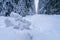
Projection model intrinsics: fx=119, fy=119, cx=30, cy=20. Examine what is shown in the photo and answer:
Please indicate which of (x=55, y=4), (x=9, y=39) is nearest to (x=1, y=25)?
(x=9, y=39)

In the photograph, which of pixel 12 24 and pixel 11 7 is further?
pixel 11 7

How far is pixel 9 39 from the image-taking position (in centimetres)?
78

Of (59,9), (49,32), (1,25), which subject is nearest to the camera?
(49,32)

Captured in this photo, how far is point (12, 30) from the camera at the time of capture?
2.88 feet

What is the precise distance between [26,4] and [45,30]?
3.78 ft

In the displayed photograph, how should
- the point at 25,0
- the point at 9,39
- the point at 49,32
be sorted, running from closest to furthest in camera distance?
the point at 9,39 < the point at 49,32 < the point at 25,0

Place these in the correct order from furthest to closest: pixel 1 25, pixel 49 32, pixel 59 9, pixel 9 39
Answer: pixel 59 9 → pixel 1 25 → pixel 49 32 → pixel 9 39

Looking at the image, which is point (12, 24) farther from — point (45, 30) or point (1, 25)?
point (45, 30)

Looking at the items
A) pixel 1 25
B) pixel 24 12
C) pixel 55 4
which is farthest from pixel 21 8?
pixel 1 25

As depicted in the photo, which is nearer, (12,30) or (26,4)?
(12,30)

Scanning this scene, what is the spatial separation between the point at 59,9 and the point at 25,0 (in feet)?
1.91

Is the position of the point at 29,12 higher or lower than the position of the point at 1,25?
lower

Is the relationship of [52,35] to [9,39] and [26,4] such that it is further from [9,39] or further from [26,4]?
[26,4]

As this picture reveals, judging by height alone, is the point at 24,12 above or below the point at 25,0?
below
